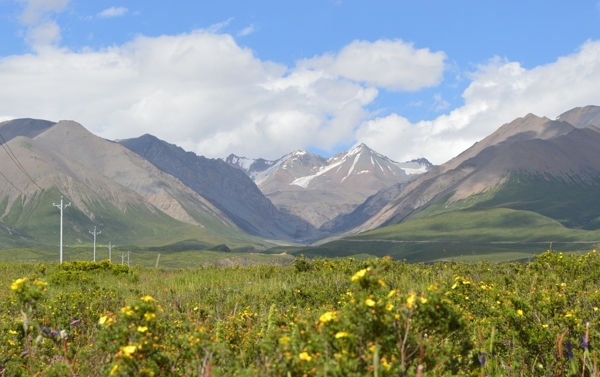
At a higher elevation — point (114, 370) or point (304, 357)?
point (304, 357)

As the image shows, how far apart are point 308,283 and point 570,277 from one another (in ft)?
26.3

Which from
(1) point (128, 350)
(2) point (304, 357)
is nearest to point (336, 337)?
(2) point (304, 357)

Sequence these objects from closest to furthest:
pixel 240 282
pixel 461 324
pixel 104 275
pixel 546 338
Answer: pixel 461 324, pixel 546 338, pixel 240 282, pixel 104 275

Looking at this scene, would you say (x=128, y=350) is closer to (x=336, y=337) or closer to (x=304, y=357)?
(x=304, y=357)

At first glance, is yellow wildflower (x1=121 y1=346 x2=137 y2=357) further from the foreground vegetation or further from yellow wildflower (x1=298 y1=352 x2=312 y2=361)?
yellow wildflower (x1=298 y1=352 x2=312 y2=361)

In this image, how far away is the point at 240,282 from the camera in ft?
79.7

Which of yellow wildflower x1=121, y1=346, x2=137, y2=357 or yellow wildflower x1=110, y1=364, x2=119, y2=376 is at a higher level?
yellow wildflower x1=121, y1=346, x2=137, y2=357

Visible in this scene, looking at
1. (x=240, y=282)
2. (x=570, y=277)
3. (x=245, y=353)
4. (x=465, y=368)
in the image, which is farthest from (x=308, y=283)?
(x=465, y=368)

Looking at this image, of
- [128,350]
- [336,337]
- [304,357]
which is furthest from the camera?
[128,350]

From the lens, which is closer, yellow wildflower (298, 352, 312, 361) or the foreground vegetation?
yellow wildflower (298, 352, 312, 361)

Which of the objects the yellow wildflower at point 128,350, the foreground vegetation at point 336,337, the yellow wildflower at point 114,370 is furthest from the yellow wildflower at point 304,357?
the yellow wildflower at point 114,370

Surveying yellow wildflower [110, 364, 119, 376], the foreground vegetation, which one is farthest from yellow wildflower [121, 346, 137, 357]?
yellow wildflower [110, 364, 119, 376]

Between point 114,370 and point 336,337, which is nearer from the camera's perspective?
point 336,337

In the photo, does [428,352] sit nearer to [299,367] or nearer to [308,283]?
[299,367]
